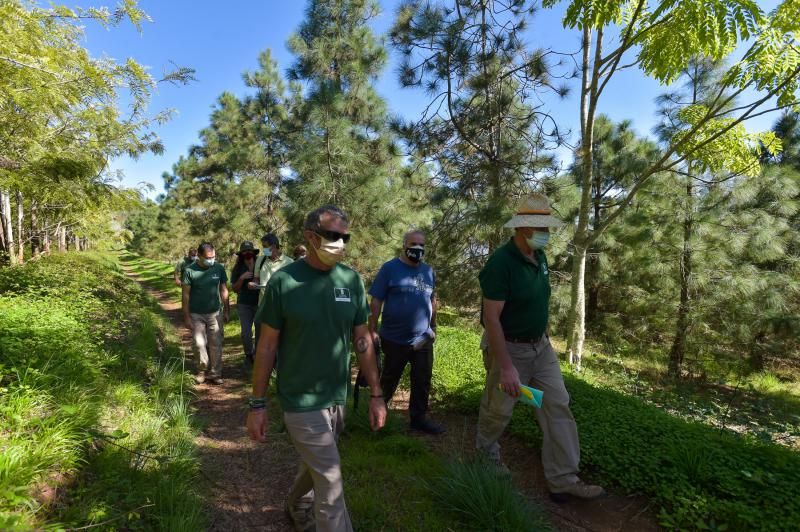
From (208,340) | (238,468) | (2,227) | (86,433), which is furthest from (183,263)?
(86,433)

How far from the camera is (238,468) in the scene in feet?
11.6

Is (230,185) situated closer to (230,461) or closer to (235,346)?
(235,346)

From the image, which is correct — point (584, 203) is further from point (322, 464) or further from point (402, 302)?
point (322, 464)

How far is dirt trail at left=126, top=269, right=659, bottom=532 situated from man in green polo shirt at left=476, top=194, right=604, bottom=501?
0.17 meters

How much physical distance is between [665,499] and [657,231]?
31.9ft

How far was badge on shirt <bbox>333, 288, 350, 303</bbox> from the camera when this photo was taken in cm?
230

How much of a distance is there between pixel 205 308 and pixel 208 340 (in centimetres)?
54

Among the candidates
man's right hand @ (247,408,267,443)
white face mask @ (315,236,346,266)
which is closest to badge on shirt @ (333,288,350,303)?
white face mask @ (315,236,346,266)

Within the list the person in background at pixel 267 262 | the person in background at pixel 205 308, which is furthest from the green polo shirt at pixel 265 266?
the person in background at pixel 205 308

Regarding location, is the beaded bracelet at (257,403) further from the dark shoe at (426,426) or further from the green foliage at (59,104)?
the green foliage at (59,104)

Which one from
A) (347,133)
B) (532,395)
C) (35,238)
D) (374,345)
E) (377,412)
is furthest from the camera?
(35,238)

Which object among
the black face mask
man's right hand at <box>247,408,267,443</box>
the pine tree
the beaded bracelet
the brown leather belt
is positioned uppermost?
the pine tree

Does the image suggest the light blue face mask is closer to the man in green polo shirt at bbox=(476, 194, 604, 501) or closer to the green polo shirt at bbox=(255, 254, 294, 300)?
the man in green polo shirt at bbox=(476, 194, 604, 501)

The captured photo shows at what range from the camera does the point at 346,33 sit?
30.8 feet
